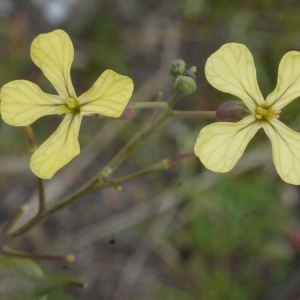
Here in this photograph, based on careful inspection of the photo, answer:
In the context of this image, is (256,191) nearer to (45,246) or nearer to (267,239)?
(267,239)

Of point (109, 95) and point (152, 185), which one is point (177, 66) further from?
point (152, 185)

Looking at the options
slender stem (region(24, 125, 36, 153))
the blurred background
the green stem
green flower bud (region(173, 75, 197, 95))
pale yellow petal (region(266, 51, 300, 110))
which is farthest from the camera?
the blurred background

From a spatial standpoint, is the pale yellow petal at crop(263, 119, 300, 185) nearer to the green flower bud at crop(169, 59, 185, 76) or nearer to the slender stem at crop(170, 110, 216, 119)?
the slender stem at crop(170, 110, 216, 119)

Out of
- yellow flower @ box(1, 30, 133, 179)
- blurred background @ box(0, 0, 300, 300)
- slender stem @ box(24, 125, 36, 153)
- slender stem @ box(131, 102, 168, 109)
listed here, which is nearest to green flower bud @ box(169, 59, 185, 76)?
slender stem @ box(131, 102, 168, 109)

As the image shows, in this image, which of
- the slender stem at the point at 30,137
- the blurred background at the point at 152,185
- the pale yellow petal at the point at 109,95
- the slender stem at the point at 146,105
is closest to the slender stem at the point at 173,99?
the slender stem at the point at 146,105

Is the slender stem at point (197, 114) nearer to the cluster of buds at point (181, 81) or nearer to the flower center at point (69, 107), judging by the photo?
the cluster of buds at point (181, 81)

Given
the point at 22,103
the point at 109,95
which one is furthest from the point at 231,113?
the point at 22,103

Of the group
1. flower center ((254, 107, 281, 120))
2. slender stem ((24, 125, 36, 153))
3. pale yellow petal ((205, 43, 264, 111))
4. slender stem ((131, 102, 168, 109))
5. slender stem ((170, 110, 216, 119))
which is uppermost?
pale yellow petal ((205, 43, 264, 111))
